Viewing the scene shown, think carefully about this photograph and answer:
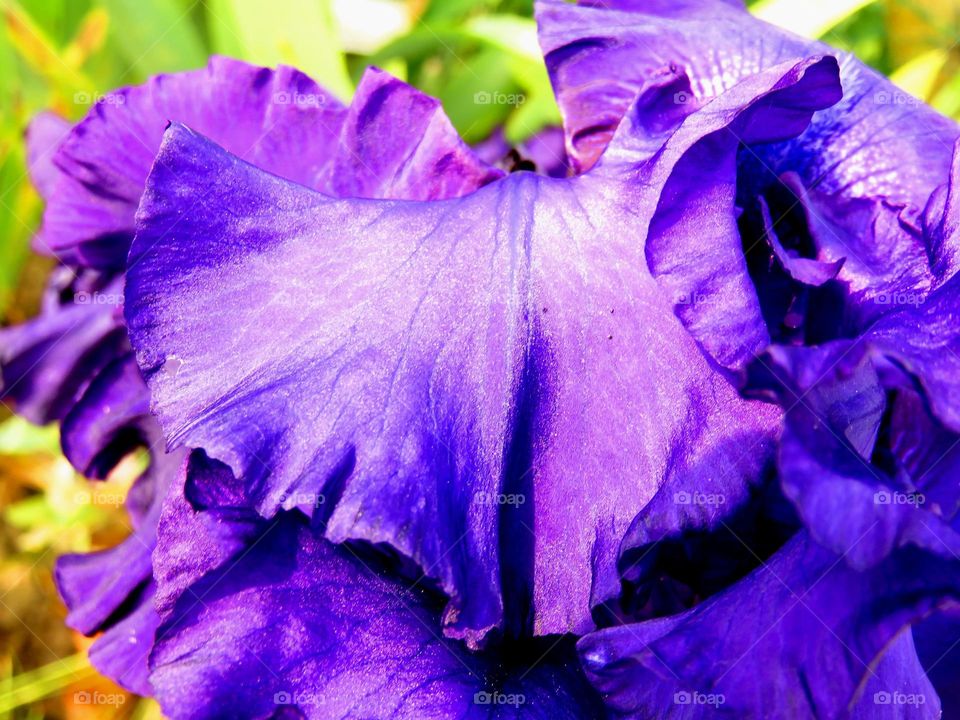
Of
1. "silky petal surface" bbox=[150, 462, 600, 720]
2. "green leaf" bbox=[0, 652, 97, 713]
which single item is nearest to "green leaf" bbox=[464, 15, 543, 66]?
"silky petal surface" bbox=[150, 462, 600, 720]

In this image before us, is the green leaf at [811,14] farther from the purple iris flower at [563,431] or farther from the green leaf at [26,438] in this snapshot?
the green leaf at [26,438]

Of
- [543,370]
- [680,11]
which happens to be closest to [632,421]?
[543,370]

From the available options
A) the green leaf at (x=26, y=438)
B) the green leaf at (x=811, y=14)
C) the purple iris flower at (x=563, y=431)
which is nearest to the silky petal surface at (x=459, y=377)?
the purple iris flower at (x=563, y=431)

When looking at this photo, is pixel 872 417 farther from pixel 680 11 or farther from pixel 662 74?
pixel 680 11

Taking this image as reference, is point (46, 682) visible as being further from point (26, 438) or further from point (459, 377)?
point (459, 377)

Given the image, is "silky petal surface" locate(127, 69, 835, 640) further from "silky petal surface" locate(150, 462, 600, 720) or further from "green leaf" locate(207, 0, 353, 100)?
"green leaf" locate(207, 0, 353, 100)
